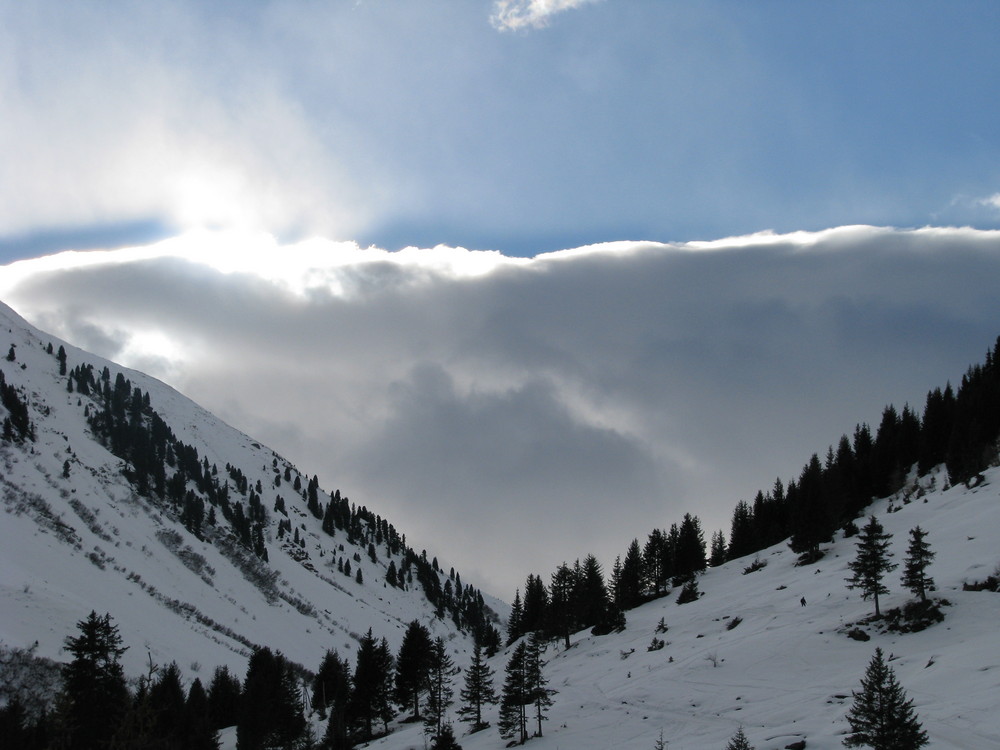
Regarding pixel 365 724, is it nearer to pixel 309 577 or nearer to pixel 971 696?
pixel 971 696

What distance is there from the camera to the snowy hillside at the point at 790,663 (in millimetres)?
34781

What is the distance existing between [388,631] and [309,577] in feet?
90.9

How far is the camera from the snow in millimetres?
37938

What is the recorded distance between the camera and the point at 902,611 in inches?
1924

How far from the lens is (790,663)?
4703 cm

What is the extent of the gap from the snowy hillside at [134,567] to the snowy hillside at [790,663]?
48.6 meters

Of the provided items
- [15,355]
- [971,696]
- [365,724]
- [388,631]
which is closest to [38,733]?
[365,724]

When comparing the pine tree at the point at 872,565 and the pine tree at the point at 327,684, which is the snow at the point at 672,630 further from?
the pine tree at the point at 327,684

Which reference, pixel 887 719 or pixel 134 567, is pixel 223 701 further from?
pixel 887 719

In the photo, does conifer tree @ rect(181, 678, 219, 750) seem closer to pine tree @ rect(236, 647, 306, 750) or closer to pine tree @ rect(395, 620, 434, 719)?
pine tree @ rect(236, 647, 306, 750)

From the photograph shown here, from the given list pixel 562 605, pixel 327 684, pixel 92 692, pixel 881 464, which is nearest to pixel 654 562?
pixel 562 605

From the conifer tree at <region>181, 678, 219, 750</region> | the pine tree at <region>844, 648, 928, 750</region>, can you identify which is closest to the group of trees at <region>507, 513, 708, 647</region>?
the conifer tree at <region>181, 678, 219, 750</region>

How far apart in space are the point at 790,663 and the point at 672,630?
2271cm

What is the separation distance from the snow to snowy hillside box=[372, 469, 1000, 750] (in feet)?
0.57
